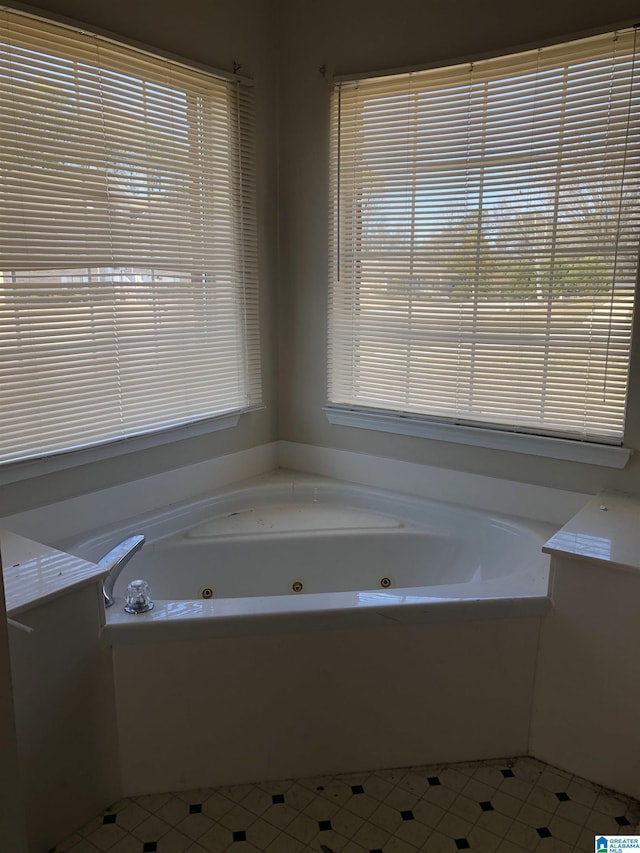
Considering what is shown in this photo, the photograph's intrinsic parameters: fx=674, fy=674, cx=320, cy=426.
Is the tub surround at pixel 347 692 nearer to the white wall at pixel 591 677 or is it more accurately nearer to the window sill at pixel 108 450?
the white wall at pixel 591 677

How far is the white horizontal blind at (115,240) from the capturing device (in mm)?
1987

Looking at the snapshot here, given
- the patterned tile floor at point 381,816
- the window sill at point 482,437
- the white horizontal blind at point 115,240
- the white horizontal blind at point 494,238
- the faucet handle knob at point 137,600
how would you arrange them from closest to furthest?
the patterned tile floor at point 381,816, the faucet handle knob at point 137,600, the white horizontal blind at point 115,240, the white horizontal blind at point 494,238, the window sill at point 482,437

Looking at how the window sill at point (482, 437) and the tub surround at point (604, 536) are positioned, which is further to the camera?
the window sill at point (482, 437)

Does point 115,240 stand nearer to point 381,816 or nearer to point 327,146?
point 327,146

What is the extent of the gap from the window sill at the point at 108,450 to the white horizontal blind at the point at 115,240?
3 cm

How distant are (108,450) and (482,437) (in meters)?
1.38

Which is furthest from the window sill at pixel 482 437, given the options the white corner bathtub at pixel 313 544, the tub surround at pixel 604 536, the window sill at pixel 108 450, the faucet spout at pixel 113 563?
the faucet spout at pixel 113 563

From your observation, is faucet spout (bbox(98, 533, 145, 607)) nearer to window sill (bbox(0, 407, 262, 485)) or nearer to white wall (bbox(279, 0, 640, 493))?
window sill (bbox(0, 407, 262, 485))

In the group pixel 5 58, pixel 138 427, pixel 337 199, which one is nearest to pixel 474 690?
pixel 138 427

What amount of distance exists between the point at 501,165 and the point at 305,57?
38.6 inches

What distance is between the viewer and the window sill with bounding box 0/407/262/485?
2.08 metres

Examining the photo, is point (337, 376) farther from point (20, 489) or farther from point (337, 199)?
point (20, 489)

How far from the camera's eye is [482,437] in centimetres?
257

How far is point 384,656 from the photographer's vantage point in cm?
184
